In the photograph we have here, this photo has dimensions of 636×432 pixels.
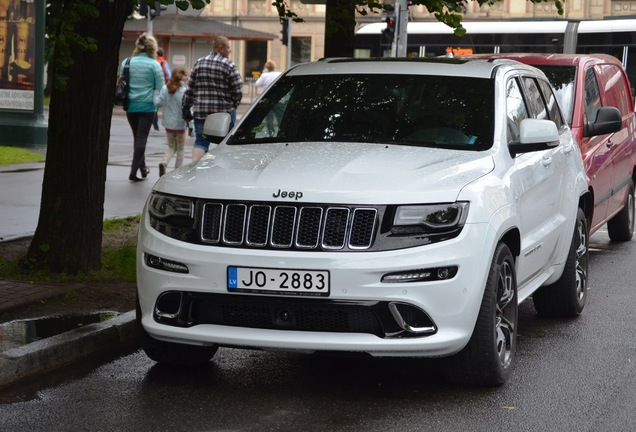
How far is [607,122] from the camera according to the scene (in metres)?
9.84

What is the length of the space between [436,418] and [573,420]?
63 cm

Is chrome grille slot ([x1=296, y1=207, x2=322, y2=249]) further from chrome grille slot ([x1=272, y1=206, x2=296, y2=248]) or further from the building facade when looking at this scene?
the building facade

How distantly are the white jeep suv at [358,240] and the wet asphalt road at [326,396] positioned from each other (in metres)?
0.23

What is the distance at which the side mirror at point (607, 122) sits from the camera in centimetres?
982

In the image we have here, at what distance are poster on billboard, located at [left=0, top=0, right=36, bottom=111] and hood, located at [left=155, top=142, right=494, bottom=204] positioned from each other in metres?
15.3

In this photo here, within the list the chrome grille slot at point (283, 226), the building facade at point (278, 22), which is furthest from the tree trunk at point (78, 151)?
the building facade at point (278, 22)

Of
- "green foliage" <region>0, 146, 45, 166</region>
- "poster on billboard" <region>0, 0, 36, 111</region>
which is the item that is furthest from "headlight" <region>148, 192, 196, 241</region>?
"poster on billboard" <region>0, 0, 36, 111</region>

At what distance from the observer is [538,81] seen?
8.27 meters

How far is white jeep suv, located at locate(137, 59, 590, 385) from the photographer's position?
5.61 meters

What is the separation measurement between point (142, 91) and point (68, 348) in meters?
10.0

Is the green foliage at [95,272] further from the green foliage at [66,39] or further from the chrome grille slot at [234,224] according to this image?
the chrome grille slot at [234,224]

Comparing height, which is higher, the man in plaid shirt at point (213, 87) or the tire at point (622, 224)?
the man in plaid shirt at point (213, 87)

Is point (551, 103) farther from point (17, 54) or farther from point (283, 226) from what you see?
point (17, 54)

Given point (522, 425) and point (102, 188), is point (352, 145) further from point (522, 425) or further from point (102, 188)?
point (102, 188)
